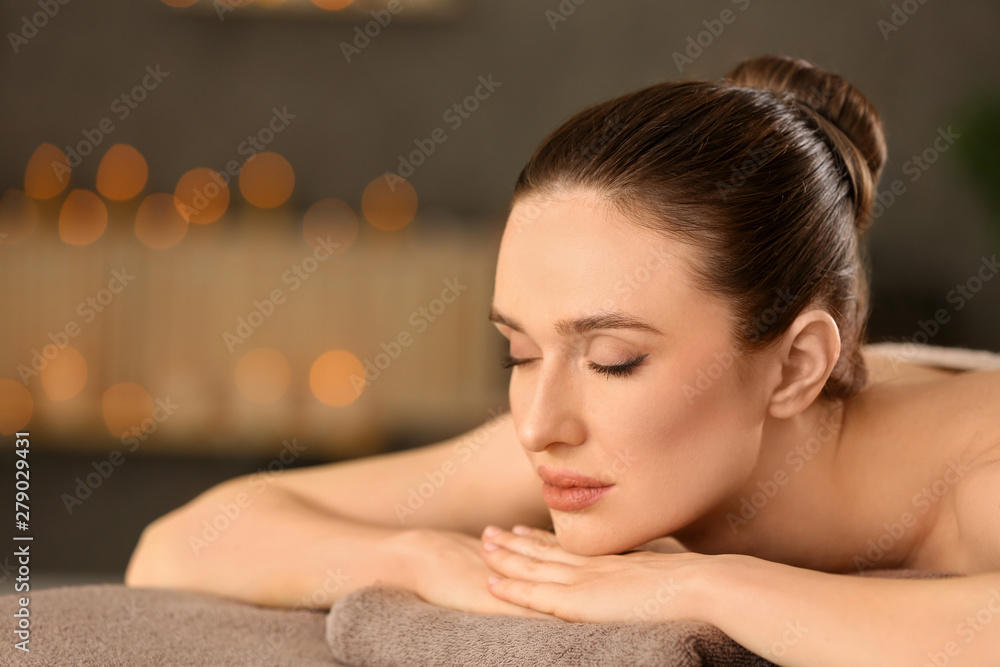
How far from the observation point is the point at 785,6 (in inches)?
119

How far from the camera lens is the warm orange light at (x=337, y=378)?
2975 mm

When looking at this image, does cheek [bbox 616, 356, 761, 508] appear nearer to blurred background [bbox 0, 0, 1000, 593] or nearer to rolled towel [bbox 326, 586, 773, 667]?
rolled towel [bbox 326, 586, 773, 667]

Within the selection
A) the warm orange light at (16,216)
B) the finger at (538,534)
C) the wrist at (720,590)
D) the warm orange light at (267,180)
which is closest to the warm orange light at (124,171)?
the warm orange light at (16,216)

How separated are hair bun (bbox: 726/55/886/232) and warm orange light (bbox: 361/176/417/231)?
2074mm

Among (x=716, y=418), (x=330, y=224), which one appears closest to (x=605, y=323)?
(x=716, y=418)

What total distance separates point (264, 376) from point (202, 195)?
2.36 feet

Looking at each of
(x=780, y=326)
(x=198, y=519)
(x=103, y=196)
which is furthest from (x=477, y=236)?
(x=780, y=326)

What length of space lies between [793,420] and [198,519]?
806 mm

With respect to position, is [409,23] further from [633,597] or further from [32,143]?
[633,597]

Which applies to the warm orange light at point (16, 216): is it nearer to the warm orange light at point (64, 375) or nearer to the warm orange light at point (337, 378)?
the warm orange light at point (64, 375)

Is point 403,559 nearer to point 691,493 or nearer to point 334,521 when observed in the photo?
point 334,521

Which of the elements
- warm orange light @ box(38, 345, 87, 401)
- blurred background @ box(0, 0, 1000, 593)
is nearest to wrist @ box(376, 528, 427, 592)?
blurred background @ box(0, 0, 1000, 593)

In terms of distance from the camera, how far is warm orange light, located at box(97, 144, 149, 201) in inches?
126

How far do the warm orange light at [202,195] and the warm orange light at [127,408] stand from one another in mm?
640
